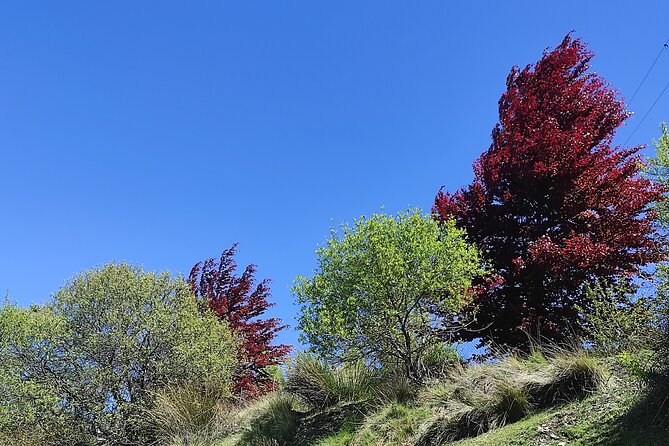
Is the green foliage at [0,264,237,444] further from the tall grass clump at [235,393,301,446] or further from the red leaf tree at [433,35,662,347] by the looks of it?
the red leaf tree at [433,35,662,347]

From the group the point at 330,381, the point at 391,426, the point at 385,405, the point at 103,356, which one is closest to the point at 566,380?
the point at 391,426

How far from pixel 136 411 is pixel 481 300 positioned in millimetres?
8594

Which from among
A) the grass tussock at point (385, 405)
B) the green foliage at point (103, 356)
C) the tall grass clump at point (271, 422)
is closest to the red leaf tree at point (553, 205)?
the grass tussock at point (385, 405)

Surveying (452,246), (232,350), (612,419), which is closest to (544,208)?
(452,246)

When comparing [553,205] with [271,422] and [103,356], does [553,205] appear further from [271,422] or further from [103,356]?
[103,356]

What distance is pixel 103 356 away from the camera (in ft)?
40.9

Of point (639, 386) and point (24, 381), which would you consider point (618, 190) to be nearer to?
point (639, 386)

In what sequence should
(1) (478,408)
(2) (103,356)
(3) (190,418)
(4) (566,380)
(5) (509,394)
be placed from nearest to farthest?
(4) (566,380), (5) (509,394), (1) (478,408), (3) (190,418), (2) (103,356)

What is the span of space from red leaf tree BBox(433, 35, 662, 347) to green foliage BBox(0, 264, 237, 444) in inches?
280

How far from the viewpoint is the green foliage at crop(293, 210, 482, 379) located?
27.2ft

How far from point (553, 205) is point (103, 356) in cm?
1135

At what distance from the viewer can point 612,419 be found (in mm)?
5059

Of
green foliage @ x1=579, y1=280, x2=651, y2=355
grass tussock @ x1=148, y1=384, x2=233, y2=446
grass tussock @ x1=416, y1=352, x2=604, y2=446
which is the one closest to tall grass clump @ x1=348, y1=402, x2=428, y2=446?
grass tussock @ x1=416, y1=352, x2=604, y2=446

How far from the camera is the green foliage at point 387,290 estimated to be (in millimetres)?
8281
